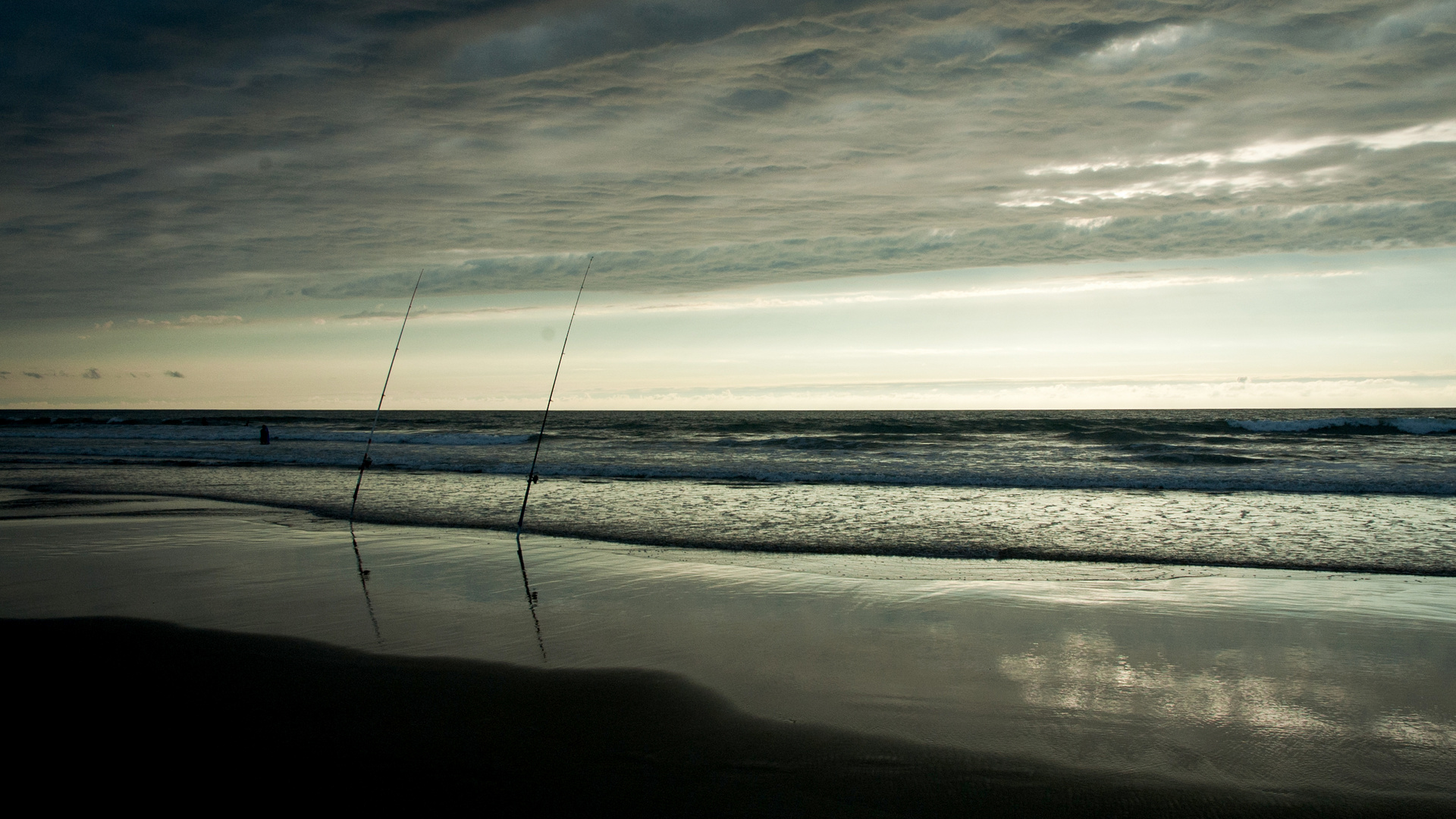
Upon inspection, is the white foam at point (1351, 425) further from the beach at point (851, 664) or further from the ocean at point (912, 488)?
the beach at point (851, 664)

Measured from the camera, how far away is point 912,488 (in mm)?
14453

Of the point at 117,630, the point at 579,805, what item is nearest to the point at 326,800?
the point at 579,805

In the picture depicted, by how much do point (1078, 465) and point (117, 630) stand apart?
59.6ft

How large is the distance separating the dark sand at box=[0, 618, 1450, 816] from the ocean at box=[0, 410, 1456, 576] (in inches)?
181

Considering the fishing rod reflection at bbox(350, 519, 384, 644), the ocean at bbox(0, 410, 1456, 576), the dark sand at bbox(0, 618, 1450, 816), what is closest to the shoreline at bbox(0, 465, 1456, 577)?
the ocean at bbox(0, 410, 1456, 576)

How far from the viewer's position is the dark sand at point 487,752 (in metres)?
3.03

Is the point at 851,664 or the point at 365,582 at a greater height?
the point at 851,664

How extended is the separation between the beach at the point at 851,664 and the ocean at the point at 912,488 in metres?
1.16

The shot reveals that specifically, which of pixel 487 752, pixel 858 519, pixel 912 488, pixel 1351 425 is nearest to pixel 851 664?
pixel 487 752

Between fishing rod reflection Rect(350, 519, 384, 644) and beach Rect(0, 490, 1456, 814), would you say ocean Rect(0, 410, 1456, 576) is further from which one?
fishing rod reflection Rect(350, 519, 384, 644)

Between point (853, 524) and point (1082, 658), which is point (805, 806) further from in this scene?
point (853, 524)

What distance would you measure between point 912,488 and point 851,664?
10271mm

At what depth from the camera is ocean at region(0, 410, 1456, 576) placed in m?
8.62

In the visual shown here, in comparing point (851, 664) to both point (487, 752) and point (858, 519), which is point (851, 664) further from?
point (858, 519)
